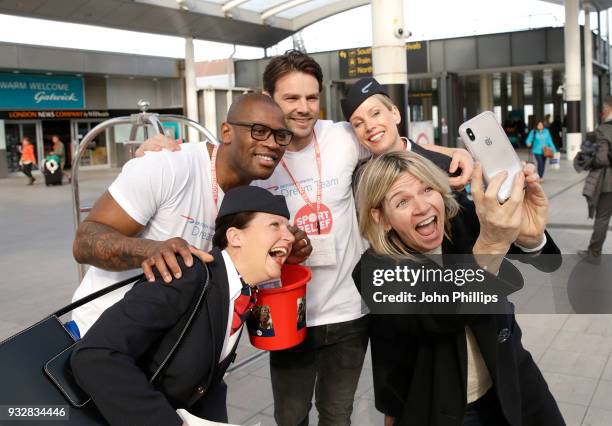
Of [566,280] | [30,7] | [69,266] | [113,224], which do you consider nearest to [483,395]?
[113,224]

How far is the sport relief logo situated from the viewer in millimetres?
2283

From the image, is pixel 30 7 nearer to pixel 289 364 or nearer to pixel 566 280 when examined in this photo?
pixel 566 280

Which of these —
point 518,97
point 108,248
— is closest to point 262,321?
point 108,248

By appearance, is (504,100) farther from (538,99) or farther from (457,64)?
(457,64)

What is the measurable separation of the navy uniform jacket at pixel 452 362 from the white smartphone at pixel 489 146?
30 cm

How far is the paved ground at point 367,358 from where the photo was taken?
13.5 ft

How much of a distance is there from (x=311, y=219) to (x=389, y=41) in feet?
24.1

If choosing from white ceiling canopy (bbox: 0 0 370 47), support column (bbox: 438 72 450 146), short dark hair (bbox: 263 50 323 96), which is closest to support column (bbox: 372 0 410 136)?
short dark hair (bbox: 263 50 323 96)

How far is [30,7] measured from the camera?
782 inches

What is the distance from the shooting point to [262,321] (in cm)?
227

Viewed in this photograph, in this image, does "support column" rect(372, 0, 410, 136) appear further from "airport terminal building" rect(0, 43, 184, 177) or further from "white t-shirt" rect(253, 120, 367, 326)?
"airport terminal building" rect(0, 43, 184, 177)

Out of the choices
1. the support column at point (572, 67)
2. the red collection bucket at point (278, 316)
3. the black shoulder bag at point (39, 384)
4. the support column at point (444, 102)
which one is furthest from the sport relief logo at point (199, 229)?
the support column at point (444, 102)

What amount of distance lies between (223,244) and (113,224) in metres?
0.39

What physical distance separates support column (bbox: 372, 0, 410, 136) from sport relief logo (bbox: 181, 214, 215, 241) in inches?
289
